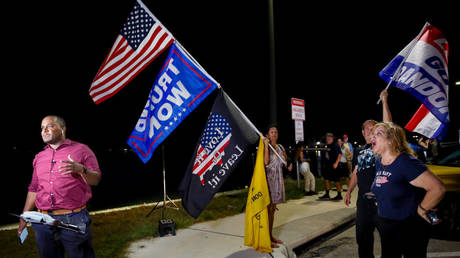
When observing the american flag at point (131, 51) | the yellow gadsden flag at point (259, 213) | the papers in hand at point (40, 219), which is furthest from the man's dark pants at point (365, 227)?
the american flag at point (131, 51)

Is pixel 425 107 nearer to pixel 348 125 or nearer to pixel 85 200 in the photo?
pixel 85 200

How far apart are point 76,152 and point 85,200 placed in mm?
530

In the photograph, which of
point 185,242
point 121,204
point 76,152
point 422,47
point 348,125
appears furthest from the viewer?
point 348,125

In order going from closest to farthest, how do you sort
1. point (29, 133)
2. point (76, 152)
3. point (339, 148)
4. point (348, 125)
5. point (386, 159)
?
point (386, 159)
point (76, 152)
point (339, 148)
point (348, 125)
point (29, 133)

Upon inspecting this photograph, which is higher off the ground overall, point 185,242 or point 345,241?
point 185,242

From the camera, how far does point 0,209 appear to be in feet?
30.8

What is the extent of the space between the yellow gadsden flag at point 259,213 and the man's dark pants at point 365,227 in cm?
120

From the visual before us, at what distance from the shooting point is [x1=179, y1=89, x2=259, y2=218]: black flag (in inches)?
158

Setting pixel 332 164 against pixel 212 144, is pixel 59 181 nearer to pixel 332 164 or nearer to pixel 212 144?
pixel 212 144

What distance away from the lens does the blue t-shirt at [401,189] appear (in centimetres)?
274

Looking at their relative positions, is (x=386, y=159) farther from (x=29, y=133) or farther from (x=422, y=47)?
(x=29, y=133)

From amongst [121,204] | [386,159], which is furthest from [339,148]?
[121,204]

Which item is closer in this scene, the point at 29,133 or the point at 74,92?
the point at 74,92

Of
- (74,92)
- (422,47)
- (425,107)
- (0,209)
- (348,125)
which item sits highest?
(74,92)
